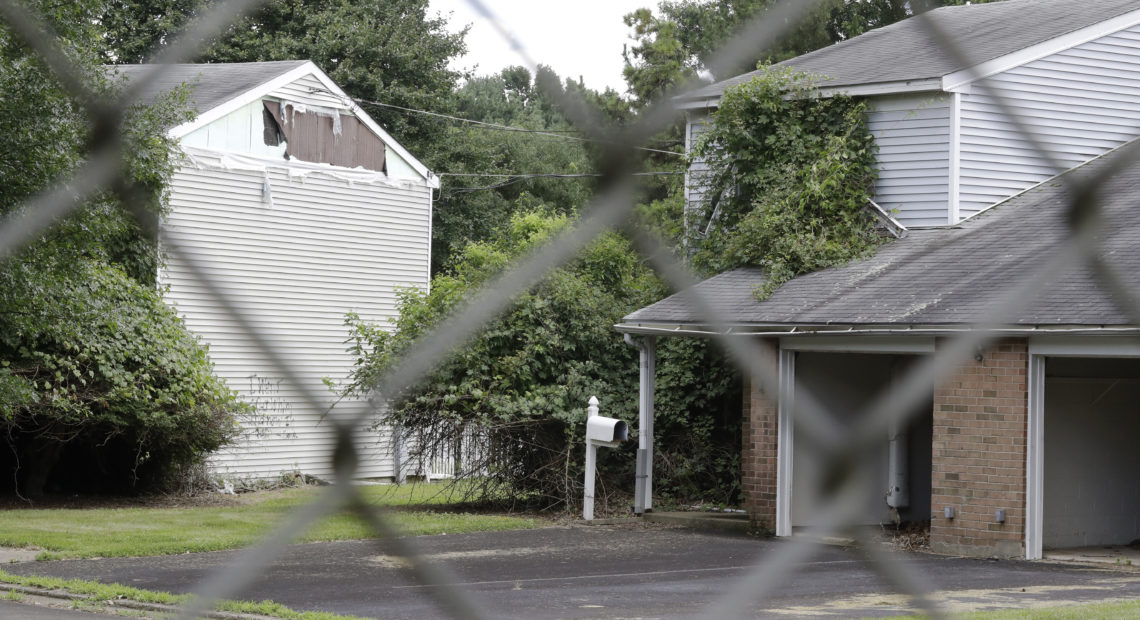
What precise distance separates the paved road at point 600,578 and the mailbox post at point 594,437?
153 cm

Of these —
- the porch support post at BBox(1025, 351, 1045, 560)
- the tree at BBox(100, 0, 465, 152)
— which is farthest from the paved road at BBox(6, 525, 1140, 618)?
the tree at BBox(100, 0, 465, 152)

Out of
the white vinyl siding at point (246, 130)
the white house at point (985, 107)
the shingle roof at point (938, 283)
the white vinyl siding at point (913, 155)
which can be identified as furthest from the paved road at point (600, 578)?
the white house at point (985, 107)

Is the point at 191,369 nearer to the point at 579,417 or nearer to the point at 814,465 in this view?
the point at 579,417

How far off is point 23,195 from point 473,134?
163cm

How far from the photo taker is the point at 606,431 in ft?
49.0

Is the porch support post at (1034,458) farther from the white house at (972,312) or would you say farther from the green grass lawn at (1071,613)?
the green grass lawn at (1071,613)

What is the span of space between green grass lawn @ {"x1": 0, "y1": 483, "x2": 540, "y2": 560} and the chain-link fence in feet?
34.2

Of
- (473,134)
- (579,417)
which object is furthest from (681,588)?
(473,134)

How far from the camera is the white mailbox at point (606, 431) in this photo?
587 inches

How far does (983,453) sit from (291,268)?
300 inches

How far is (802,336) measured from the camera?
45.0 feet

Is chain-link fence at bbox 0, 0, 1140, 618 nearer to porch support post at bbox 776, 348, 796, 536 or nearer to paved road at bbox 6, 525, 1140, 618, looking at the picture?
paved road at bbox 6, 525, 1140, 618

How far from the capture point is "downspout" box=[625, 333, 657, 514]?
15602 mm

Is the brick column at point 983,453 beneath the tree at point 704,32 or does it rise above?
beneath
